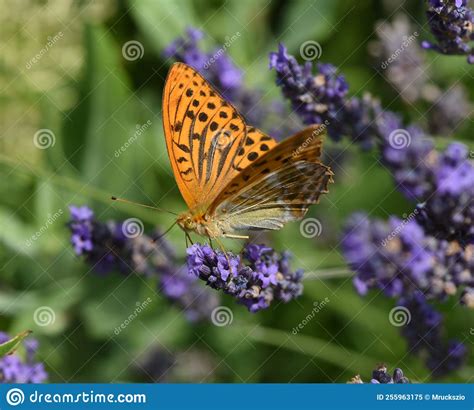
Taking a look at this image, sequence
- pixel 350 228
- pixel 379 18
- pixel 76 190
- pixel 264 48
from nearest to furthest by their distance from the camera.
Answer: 1. pixel 350 228
2. pixel 76 190
3. pixel 379 18
4. pixel 264 48

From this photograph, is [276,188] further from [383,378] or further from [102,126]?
[102,126]

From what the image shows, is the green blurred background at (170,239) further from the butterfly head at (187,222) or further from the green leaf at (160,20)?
the butterfly head at (187,222)

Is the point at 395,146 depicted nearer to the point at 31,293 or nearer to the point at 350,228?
the point at 350,228

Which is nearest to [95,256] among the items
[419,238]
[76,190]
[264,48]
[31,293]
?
[76,190]

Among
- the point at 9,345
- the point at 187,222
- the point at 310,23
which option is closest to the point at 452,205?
the point at 187,222

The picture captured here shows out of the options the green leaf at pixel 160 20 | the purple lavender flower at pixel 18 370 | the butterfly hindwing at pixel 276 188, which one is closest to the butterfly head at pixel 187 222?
the butterfly hindwing at pixel 276 188

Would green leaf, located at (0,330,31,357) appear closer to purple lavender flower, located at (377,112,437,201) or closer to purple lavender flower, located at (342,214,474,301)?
purple lavender flower, located at (342,214,474,301)

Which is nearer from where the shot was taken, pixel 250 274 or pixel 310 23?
pixel 250 274

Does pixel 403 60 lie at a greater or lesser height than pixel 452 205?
greater
